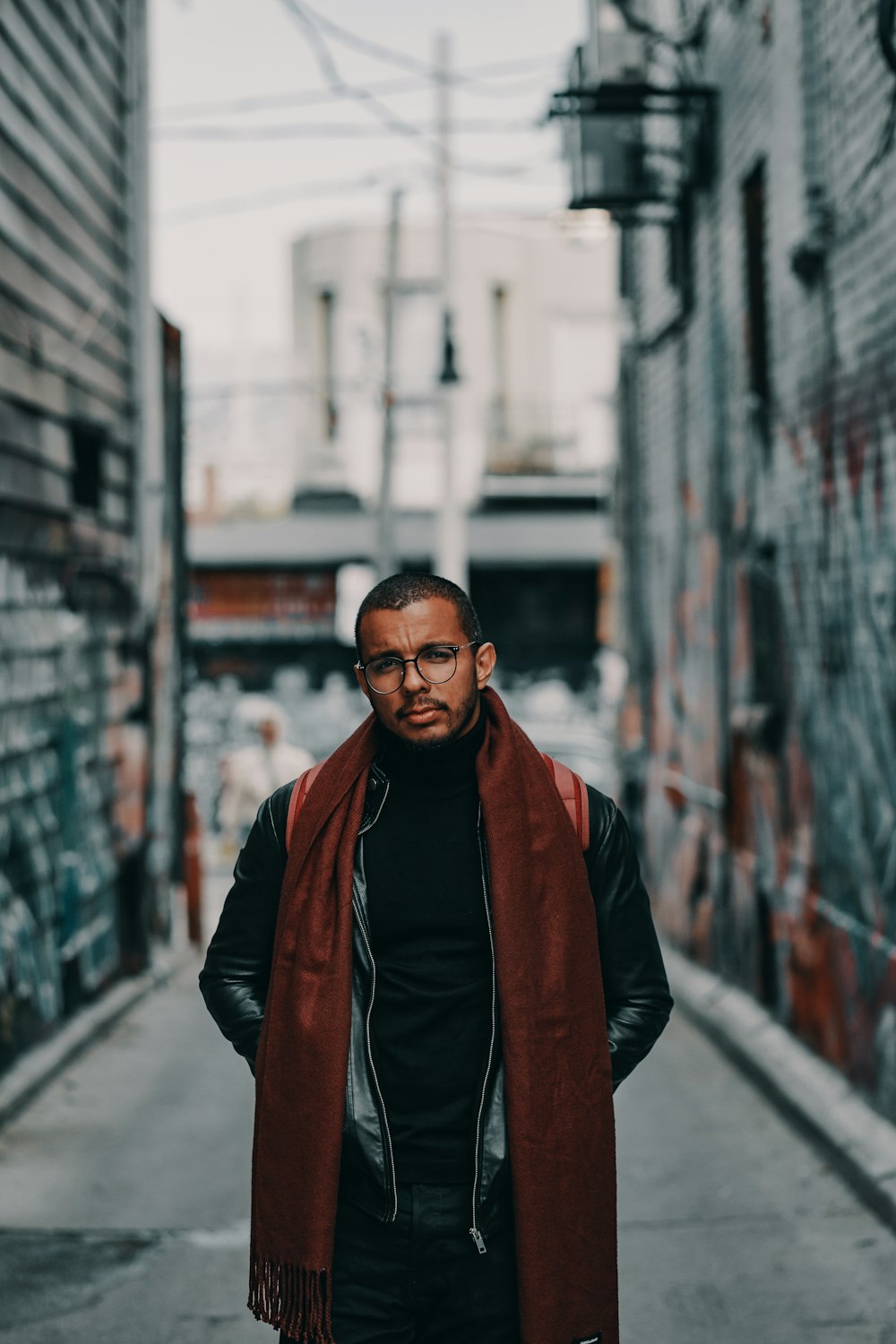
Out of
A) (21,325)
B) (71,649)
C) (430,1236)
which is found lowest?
(430,1236)

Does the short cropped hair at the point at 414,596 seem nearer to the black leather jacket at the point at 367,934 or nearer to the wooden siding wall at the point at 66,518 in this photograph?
the black leather jacket at the point at 367,934

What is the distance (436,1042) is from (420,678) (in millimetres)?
634

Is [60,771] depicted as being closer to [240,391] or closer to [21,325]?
[21,325]

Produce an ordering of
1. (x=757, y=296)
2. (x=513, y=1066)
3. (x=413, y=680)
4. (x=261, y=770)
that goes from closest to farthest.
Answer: (x=513, y=1066), (x=413, y=680), (x=757, y=296), (x=261, y=770)

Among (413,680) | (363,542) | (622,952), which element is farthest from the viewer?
(363,542)

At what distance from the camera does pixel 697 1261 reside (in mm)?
5188

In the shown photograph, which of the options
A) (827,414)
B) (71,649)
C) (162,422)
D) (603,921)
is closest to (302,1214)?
(603,921)

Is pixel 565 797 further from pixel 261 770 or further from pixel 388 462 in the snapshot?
pixel 388 462

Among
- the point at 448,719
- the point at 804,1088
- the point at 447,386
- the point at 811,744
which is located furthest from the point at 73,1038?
the point at 447,386

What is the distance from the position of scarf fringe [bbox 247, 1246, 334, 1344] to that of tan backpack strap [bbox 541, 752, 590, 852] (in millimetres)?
885

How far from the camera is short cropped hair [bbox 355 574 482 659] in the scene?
2.80 m

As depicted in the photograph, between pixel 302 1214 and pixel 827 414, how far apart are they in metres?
5.32

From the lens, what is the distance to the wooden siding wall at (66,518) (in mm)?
7172

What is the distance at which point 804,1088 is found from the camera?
6883 mm
